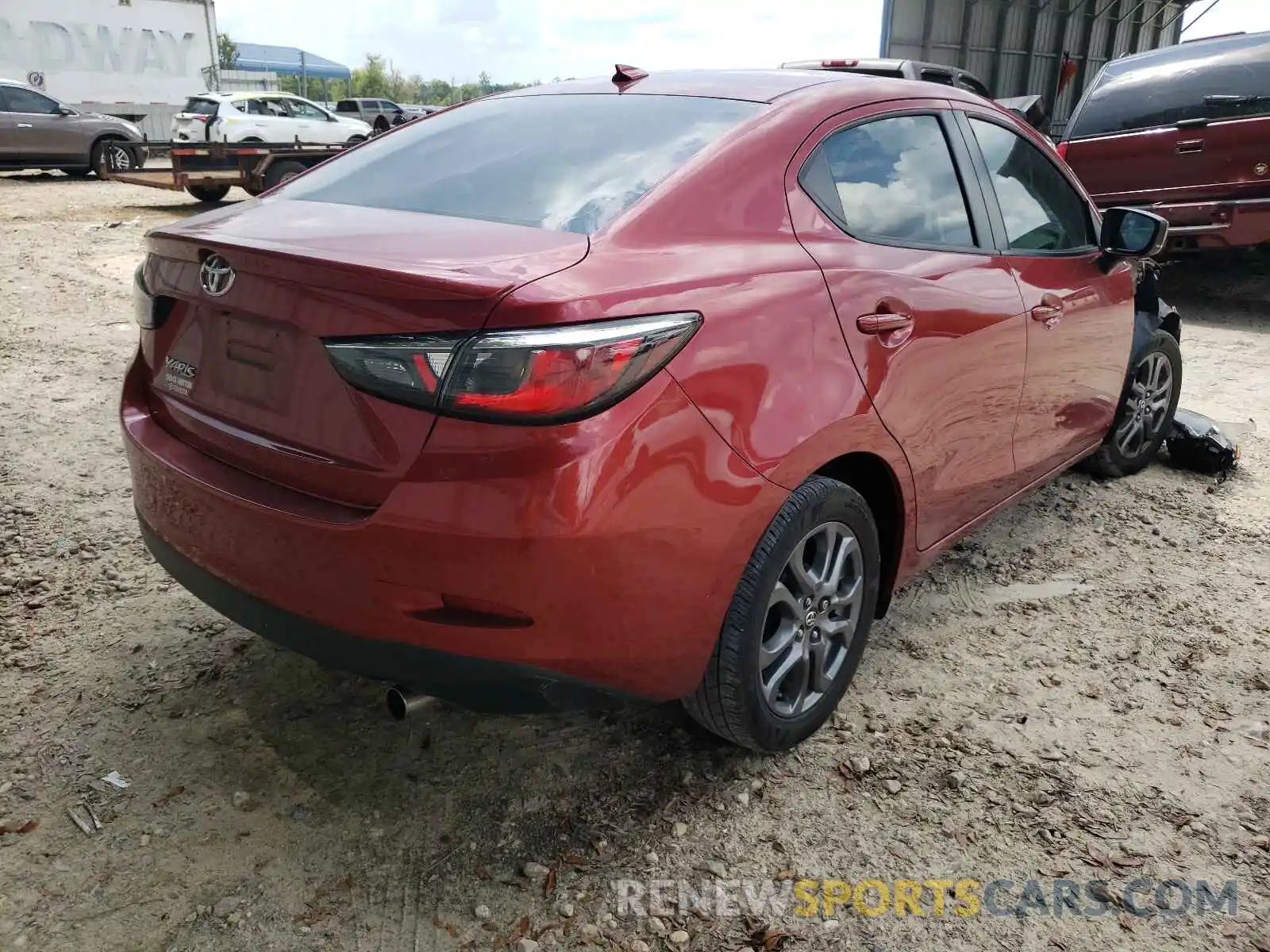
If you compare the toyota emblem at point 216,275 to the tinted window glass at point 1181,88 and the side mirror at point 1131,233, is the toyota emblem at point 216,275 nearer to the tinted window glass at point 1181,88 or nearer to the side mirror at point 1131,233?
→ the side mirror at point 1131,233

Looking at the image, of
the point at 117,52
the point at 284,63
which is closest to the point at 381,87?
the point at 284,63

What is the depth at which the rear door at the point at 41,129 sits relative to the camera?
16766 millimetres

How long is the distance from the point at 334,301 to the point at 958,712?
6.37 feet

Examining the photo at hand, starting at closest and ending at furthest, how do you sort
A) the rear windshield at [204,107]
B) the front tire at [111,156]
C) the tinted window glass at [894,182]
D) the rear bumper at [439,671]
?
1. the rear bumper at [439,671]
2. the tinted window glass at [894,182]
3. the front tire at [111,156]
4. the rear windshield at [204,107]

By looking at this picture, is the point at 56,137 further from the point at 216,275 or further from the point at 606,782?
the point at 606,782

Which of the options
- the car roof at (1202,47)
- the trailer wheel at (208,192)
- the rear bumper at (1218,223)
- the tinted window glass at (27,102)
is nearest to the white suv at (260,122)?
the tinted window glass at (27,102)

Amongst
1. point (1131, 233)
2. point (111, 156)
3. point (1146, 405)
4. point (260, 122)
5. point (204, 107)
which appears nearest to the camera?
point (1131, 233)

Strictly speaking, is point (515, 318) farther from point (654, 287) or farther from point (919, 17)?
point (919, 17)

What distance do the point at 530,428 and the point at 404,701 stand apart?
0.70 m

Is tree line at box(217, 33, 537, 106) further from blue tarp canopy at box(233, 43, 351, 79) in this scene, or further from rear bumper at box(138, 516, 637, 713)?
rear bumper at box(138, 516, 637, 713)

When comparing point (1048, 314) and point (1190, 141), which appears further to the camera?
point (1190, 141)

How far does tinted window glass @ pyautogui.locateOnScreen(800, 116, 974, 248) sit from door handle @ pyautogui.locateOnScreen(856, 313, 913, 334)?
0.22 meters

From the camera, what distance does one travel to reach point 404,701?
6.82 ft

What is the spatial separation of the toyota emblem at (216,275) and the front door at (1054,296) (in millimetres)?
2176
